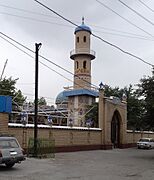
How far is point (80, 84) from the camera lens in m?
71.4

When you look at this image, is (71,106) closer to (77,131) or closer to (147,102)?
(77,131)

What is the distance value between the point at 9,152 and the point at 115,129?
1186 inches

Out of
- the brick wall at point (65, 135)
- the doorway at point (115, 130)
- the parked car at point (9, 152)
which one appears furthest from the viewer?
the doorway at point (115, 130)

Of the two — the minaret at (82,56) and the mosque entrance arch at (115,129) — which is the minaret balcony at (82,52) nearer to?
the minaret at (82,56)

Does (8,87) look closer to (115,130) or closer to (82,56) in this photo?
(115,130)

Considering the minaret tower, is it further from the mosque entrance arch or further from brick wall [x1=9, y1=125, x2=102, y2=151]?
brick wall [x1=9, y1=125, x2=102, y2=151]

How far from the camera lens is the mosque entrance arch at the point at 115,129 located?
4667 centimetres

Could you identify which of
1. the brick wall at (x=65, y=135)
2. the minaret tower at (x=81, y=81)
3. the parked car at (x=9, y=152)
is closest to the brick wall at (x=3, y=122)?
the brick wall at (x=65, y=135)

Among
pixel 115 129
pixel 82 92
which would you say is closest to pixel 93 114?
pixel 82 92

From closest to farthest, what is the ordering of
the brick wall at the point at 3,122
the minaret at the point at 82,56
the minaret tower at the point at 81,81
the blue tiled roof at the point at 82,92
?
the brick wall at the point at 3,122
the minaret tower at the point at 81,81
the blue tiled roof at the point at 82,92
the minaret at the point at 82,56

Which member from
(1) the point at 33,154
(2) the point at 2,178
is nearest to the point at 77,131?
(1) the point at 33,154

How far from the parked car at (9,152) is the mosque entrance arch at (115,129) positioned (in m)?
28.2

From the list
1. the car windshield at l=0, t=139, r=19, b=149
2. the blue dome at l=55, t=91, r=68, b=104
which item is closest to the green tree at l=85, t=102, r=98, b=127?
the blue dome at l=55, t=91, r=68, b=104

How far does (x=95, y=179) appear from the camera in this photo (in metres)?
16.3
